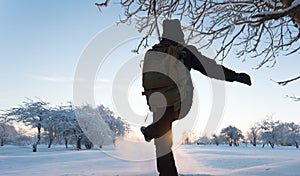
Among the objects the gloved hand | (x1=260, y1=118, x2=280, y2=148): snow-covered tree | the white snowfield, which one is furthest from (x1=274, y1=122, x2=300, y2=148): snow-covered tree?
the gloved hand

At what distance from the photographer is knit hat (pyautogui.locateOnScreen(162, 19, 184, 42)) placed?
237 cm

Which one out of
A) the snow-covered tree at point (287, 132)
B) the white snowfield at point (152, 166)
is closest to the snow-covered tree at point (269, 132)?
the snow-covered tree at point (287, 132)

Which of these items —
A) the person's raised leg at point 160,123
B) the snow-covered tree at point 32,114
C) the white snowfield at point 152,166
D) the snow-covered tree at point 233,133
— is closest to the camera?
the person's raised leg at point 160,123

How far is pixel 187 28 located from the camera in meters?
4.75

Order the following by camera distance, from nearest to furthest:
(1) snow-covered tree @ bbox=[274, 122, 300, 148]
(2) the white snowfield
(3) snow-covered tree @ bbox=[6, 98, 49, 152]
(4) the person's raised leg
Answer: (4) the person's raised leg, (2) the white snowfield, (3) snow-covered tree @ bbox=[6, 98, 49, 152], (1) snow-covered tree @ bbox=[274, 122, 300, 148]

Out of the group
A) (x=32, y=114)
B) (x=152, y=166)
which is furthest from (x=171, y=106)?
(x=32, y=114)

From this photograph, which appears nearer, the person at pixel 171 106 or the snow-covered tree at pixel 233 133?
the person at pixel 171 106

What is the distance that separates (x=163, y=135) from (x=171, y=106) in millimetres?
260

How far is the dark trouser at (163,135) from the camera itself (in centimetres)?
208

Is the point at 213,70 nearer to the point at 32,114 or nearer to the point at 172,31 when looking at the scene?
the point at 172,31

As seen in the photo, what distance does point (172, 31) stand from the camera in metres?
2.38

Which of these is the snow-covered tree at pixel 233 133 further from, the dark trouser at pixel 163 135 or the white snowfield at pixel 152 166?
the dark trouser at pixel 163 135

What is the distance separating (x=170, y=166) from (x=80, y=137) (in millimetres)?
38006

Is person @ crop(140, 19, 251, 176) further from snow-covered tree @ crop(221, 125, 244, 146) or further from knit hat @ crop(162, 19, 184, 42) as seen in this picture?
snow-covered tree @ crop(221, 125, 244, 146)
